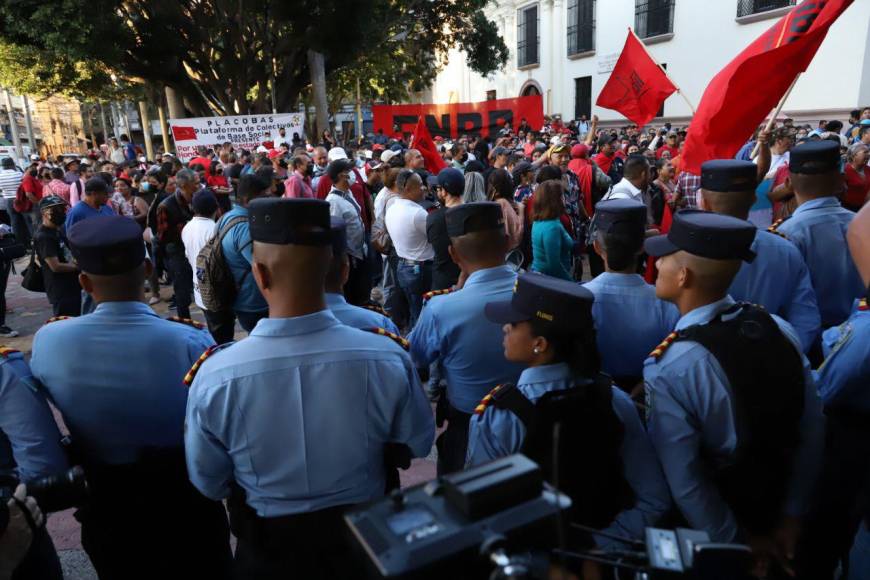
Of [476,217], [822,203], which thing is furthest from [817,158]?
[476,217]

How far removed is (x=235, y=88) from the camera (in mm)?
20234

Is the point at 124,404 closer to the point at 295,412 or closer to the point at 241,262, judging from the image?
the point at 295,412

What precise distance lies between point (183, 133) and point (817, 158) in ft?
46.5

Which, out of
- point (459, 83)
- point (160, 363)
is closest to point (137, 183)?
point (160, 363)

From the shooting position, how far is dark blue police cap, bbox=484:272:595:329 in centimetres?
180

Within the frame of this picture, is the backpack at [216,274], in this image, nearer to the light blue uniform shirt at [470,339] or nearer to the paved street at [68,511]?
the paved street at [68,511]

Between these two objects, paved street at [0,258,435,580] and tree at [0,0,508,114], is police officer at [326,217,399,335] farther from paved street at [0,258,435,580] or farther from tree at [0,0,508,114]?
tree at [0,0,508,114]

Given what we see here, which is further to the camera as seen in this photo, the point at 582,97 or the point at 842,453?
the point at 582,97

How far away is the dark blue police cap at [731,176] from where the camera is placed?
3.05 m

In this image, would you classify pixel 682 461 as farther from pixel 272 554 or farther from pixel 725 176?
pixel 725 176

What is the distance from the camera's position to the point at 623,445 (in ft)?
6.23

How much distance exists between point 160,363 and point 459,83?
42102 mm

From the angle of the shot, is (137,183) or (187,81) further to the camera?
(187,81)

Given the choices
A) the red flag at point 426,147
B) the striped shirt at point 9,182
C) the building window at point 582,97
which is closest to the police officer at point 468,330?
the red flag at point 426,147
